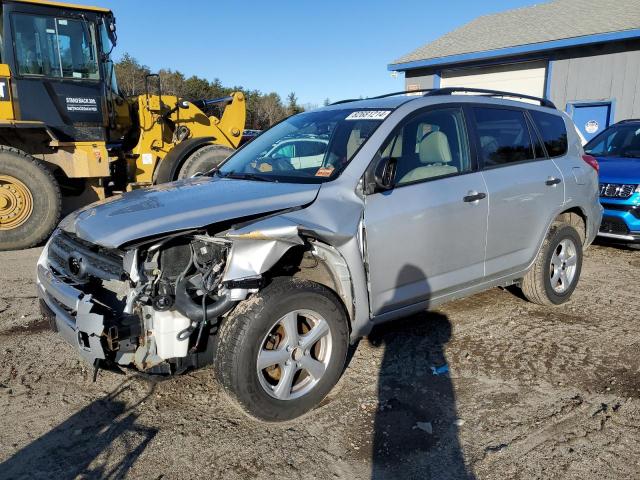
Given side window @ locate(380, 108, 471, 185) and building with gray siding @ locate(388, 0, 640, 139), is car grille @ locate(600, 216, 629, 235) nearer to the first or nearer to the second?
side window @ locate(380, 108, 471, 185)

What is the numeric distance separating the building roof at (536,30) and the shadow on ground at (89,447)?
1303 cm

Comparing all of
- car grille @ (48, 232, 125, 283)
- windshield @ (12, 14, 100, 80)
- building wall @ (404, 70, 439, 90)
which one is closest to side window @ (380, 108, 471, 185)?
car grille @ (48, 232, 125, 283)

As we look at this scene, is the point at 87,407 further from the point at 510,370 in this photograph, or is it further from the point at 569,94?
the point at 569,94

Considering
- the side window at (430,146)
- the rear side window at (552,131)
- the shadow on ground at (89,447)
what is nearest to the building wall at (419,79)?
the rear side window at (552,131)

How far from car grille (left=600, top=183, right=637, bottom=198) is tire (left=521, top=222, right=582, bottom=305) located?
2244mm

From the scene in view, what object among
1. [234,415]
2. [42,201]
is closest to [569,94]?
[42,201]

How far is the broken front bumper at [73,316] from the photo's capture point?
2.68 meters

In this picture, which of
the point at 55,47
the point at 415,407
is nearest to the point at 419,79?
the point at 55,47

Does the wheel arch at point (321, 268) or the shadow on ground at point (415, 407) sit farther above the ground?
the wheel arch at point (321, 268)

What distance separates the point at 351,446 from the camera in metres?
2.84

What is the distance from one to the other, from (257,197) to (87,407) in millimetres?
1647

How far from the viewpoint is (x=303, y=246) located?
10.3 feet

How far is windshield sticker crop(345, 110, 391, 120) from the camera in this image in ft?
12.2

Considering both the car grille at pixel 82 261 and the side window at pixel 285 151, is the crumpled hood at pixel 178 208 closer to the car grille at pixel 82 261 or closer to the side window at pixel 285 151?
the car grille at pixel 82 261
